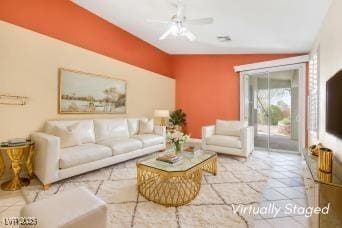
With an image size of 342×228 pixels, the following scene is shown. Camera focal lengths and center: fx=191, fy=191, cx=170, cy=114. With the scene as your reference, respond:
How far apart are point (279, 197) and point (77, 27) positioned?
15.3 ft

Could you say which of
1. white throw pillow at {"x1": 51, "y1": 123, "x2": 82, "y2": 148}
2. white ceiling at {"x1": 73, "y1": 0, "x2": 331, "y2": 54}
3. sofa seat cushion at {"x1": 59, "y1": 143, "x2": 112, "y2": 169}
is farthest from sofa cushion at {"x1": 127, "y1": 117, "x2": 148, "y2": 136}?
white ceiling at {"x1": 73, "y1": 0, "x2": 331, "y2": 54}

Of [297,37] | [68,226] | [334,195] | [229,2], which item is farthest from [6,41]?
[297,37]

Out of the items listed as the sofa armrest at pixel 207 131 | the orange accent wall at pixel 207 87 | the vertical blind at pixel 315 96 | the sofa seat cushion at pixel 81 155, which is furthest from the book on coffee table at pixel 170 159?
the orange accent wall at pixel 207 87

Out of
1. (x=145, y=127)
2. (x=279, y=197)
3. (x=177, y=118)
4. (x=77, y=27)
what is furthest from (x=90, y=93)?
(x=279, y=197)

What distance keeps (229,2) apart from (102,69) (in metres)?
2.96

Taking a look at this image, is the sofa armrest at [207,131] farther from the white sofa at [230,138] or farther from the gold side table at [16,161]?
the gold side table at [16,161]

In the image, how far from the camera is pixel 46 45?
3.38 meters

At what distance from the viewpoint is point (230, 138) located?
439 cm

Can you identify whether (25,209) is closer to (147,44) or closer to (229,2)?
(229,2)

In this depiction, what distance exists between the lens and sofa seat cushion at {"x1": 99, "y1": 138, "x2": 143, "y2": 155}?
3529 millimetres

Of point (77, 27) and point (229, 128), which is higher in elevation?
point (77, 27)

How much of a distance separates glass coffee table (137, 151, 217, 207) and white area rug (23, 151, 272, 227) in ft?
0.29

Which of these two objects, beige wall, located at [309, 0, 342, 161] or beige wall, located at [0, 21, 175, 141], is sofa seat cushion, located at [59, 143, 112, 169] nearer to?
beige wall, located at [0, 21, 175, 141]

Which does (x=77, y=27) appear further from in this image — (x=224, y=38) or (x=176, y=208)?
(x=176, y=208)
